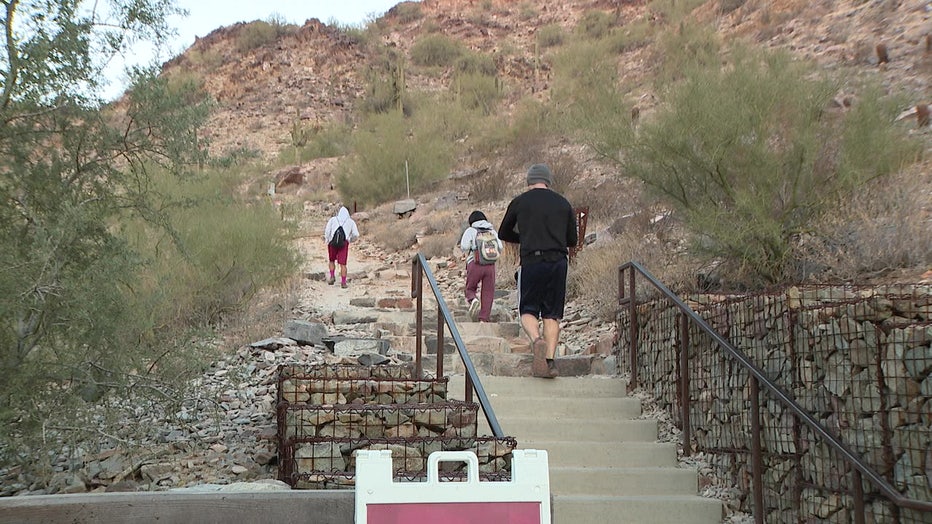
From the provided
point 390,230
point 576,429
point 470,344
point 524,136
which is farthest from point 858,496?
point 524,136

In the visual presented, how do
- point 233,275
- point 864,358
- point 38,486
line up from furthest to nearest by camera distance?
point 233,275, point 38,486, point 864,358

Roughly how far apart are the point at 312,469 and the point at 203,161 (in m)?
3.02

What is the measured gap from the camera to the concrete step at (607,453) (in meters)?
6.62

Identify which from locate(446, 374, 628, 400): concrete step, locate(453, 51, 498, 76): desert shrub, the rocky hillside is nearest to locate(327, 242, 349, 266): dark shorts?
locate(446, 374, 628, 400): concrete step

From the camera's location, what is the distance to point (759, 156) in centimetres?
1034

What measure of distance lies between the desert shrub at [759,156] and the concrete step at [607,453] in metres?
3.32

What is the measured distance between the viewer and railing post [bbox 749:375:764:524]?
5602mm

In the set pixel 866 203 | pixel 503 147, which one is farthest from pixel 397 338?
pixel 503 147

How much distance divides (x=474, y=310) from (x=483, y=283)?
0.33 meters

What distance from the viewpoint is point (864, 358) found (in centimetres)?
525

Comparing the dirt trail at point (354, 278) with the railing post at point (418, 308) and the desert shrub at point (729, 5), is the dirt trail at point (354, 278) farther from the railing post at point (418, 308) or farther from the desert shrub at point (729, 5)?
the desert shrub at point (729, 5)

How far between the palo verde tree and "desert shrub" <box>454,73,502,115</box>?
26.3 meters

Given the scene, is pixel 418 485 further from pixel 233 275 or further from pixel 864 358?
pixel 233 275

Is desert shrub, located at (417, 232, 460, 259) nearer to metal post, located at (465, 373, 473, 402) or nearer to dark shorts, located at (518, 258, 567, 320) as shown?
dark shorts, located at (518, 258, 567, 320)
